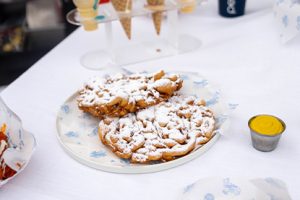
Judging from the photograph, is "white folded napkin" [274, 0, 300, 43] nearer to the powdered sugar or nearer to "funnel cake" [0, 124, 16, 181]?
the powdered sugar

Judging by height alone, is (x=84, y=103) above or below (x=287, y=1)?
below

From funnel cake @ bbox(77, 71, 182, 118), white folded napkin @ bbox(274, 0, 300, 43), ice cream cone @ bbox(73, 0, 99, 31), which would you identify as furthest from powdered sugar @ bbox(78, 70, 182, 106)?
white folded napkin @ bbox(274, 0, 300, 43)

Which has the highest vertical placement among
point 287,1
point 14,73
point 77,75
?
point 287,1

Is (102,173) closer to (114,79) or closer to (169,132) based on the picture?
(169,132)

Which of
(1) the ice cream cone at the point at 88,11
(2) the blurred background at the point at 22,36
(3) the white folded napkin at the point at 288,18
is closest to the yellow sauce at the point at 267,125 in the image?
(3) the white folded napkin at the point at 288,18

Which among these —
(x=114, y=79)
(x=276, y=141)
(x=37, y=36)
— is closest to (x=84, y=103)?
(x=114, y=79)

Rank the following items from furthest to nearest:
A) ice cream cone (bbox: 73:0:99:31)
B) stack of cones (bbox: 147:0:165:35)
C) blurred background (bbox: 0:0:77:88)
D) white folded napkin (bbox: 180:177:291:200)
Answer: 1. blurred background (bbox: 0:0:77:88)
2. stack of cones (bbox: 147:0:165:35)
3. ice cream cone (bbox: 73:0:99:31)
4. white folded napkin (bbox: 180:177:291:200)

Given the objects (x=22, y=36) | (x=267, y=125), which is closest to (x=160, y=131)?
(x=267, y=125)

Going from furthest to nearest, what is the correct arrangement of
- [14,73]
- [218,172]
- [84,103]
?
[14,73], [84,103], [218,172]
